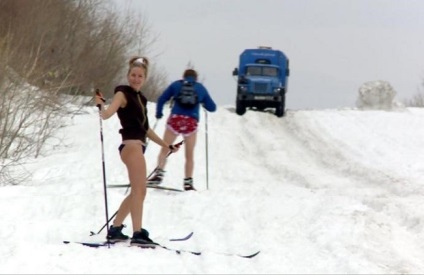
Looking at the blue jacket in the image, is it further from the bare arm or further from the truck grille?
the truck grille

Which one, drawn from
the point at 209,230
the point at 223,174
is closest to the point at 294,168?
the point at 223,174

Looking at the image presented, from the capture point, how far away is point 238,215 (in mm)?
8055

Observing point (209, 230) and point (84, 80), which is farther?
point (84, 80)

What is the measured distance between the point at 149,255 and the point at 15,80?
8714 mm

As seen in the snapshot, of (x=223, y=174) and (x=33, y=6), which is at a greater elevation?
(x=33, y=6)

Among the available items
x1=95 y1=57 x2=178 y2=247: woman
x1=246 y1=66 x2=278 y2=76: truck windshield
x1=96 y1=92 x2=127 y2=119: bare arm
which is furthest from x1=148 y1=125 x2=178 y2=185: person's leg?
x1=246 y1=66 x2=278 y2=76: truck windshield

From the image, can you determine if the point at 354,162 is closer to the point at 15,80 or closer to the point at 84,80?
the point at 15,80

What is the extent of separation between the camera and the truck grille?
26272mm

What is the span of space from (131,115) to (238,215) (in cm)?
241

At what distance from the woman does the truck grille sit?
20.0 metres

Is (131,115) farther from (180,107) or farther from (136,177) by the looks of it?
(180,107)

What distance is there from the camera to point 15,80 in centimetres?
1353

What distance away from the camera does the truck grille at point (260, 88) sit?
26272 mm

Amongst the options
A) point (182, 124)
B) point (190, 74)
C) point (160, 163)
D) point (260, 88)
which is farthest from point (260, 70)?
point (160, 163)
